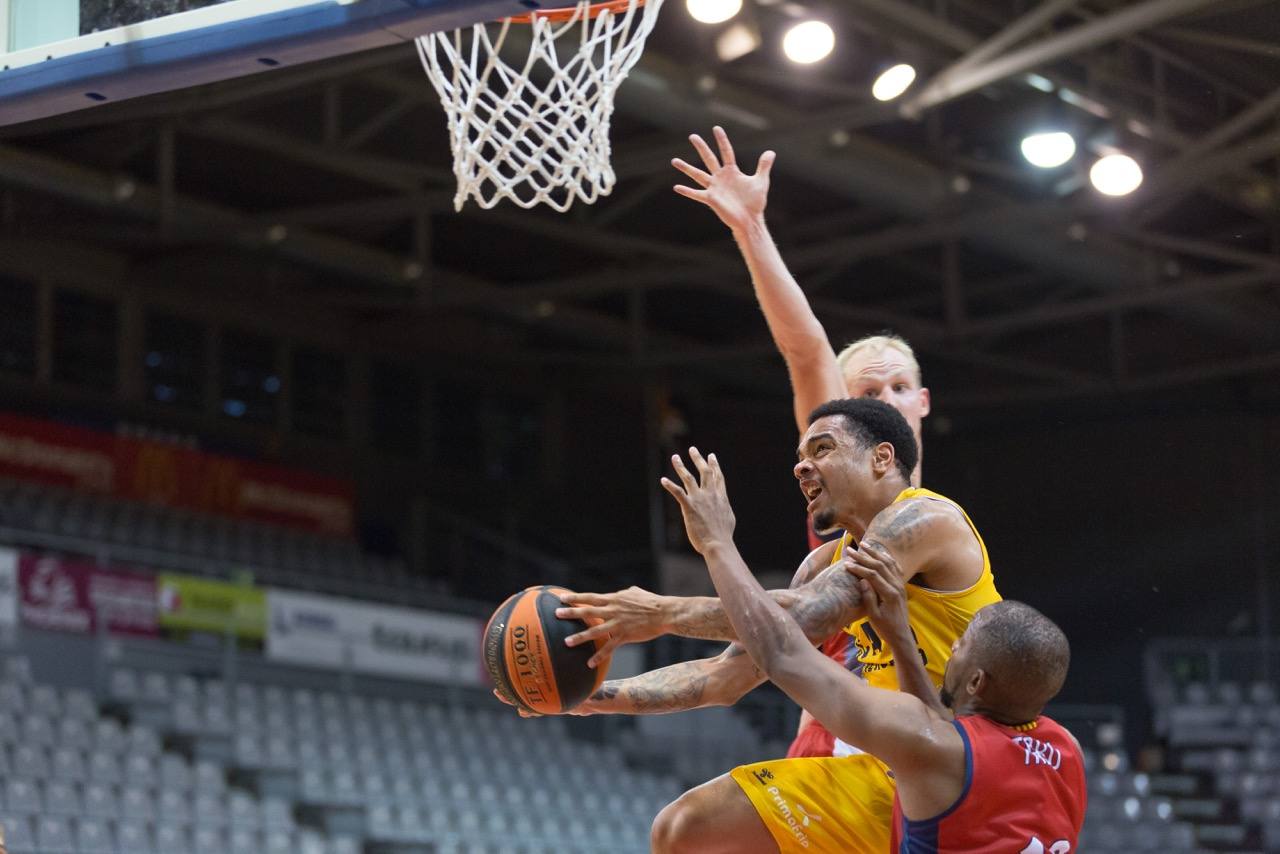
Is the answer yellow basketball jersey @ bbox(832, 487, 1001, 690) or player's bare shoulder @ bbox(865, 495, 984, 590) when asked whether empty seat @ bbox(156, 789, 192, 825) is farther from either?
player's bare shoulder @ bbox(865, 495, 984, 590)

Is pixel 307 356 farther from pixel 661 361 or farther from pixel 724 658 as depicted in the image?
pixel 724 658

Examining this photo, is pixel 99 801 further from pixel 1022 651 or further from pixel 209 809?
pixel 1022 651

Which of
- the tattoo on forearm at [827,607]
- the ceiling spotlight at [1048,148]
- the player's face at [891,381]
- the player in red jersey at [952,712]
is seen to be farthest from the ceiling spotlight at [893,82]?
the player in red jersey at [952,712]

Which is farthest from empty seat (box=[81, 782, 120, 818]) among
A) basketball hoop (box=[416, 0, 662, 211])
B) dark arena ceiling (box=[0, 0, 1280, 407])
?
basketball hoop (box=[416, 0, 662, 211])

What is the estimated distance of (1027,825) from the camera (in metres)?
3.56

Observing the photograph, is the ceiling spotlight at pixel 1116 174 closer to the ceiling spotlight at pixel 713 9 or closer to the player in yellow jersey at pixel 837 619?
the ceiling spotlight at pixel 713 9

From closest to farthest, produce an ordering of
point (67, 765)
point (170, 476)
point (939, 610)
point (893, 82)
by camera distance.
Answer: point (939, 610)
point (67, 765)
point (893, 82)
point (170, 476)

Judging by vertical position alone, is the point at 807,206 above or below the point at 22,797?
above

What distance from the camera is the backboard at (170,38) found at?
455 centimetres

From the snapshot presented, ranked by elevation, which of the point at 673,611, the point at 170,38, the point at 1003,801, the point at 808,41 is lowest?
the point at 1003,801

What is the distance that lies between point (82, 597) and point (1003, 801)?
12004 mm

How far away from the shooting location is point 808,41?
1228cm

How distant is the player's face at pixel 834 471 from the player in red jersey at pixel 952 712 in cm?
38

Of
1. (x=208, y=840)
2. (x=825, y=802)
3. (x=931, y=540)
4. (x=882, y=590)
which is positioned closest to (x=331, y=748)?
(x=208, y=840)
